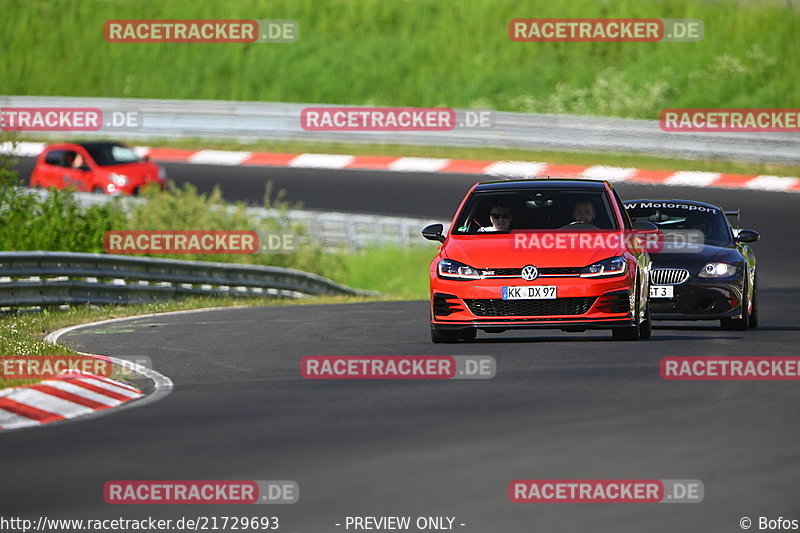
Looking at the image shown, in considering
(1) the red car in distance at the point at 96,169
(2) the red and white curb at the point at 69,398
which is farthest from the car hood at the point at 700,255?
(1) the red car in distance at the point at 96,169

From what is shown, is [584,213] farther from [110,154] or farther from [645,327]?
[110,154]

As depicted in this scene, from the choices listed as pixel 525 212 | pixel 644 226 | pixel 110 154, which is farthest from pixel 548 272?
pixel 110 154

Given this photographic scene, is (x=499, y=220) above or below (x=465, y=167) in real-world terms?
below

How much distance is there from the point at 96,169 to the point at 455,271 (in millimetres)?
21801

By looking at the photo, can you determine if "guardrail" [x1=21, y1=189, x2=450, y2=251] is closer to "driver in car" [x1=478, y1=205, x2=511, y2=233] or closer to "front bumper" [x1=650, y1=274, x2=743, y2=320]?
"front bumper" [x1=650, y1=274, x2=743, y2=320]

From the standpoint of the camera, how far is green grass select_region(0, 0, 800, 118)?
42.9 m

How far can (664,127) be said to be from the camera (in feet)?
119

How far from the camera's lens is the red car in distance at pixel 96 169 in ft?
114

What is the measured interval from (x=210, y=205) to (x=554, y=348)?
55.3 ft

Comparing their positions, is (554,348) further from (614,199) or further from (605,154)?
(605,154)

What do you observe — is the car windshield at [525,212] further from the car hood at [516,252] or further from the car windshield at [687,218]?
the car windshield at [687,218]

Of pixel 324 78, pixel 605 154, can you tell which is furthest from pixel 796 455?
pixel 324 78

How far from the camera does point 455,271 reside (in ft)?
47.2

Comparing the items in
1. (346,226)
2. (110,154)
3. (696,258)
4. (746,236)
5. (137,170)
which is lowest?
(696,258)
